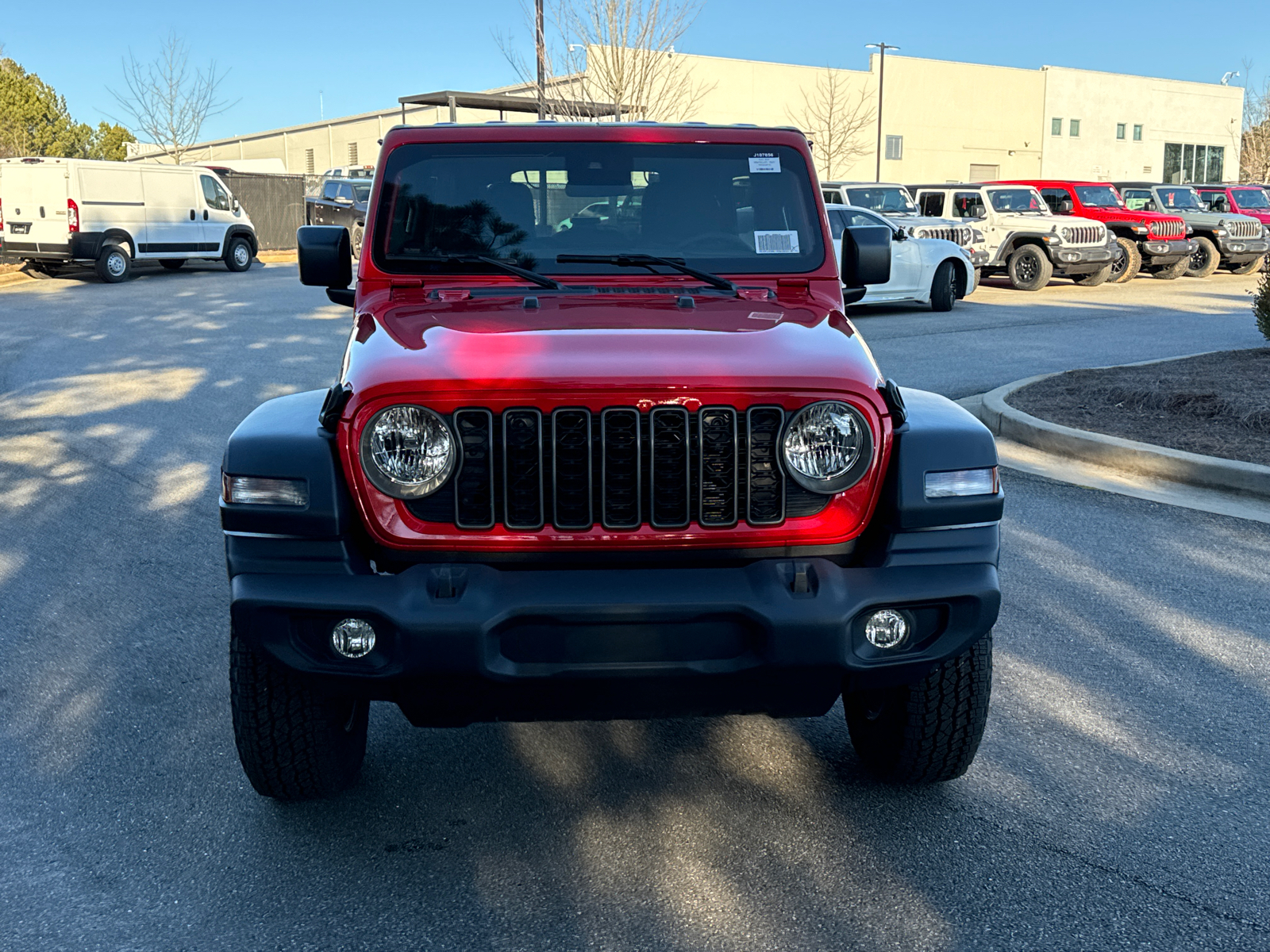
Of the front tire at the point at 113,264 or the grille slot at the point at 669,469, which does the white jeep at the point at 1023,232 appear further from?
the grille slot at the point at 669,469

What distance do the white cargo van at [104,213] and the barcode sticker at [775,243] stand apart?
21182 millimetres

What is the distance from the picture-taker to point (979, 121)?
66.1 m

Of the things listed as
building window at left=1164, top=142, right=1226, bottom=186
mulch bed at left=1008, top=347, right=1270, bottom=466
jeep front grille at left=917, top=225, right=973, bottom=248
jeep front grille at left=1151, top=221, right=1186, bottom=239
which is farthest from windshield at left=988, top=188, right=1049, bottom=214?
building window at left=1164, top=142, right=1226, bottom=186

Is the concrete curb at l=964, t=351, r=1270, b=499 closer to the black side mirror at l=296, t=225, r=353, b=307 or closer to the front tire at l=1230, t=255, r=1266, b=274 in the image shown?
the black side mirror at l=296, t=225, r=353, b=307

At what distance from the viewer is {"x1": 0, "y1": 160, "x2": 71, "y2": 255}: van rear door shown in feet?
74.6

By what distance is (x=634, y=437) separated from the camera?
304 cm

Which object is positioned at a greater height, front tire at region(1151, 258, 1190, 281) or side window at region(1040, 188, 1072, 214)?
side window at region(1040, 188, 1072, 214)

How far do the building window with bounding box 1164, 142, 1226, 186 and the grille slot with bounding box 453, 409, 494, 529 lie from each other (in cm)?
7685

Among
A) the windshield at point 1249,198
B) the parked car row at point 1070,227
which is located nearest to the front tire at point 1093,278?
the parked car row at point 1070,227

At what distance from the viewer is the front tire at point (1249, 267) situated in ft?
89.5

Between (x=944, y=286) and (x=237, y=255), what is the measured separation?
15.6 m

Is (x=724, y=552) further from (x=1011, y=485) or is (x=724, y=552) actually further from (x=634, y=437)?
(x=1011, y=485)

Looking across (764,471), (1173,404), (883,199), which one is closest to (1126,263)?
(883,199)

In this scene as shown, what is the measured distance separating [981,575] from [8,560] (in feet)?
15.8
